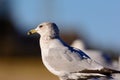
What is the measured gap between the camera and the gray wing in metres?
5.38

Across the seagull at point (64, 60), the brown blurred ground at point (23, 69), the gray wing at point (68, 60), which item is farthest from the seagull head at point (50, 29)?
the brown blurred ground at point (23, 69)

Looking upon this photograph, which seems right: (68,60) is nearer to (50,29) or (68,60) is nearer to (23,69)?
(50,29)

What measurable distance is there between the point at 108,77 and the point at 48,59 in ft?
1.85

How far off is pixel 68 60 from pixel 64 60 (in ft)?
0.15

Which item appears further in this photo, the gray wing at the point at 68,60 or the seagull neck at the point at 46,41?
the seagull neck at the point at 46,41

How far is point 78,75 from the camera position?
5414mm

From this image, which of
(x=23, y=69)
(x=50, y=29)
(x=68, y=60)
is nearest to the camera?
(x=68, y=60)

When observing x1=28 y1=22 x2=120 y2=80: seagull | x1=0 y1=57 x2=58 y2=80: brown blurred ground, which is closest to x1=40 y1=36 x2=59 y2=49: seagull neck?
x1=28 y1=22 x2=120 y2=80: seagull

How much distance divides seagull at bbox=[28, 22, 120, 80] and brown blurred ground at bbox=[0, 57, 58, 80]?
9108mm

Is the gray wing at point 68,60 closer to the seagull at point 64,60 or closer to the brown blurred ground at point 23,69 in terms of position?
the seagull at point 64,60

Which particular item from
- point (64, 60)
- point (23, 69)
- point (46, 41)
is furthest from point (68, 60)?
point (23, 69)

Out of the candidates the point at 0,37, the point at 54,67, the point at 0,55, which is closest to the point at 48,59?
the point at 54,67

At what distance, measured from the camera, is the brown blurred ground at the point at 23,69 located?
15.7 meters

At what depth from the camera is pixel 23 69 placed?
18.6 m
